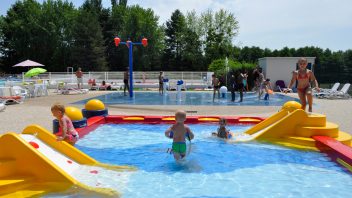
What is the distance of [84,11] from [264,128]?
5204 centimetres

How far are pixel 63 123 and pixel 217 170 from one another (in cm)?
325

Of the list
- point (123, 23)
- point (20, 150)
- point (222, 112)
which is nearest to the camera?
point (20, 150)

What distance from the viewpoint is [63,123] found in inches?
258

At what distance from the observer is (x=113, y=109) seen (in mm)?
15523

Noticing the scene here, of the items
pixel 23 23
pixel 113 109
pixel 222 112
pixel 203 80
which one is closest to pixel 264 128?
pixel 222 112

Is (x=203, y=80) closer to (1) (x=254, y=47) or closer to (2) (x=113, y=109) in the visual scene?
(2) (x=113, y=109)

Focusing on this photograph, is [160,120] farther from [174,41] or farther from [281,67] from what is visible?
[174,41]

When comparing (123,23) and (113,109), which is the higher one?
(123,23)

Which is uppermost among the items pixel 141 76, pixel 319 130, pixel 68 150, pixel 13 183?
pixel 141 76

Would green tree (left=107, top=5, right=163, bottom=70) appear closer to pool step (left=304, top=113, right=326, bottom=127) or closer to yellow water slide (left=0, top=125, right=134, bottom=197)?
pool step (left=304, top=113, right=326, bottom=127)

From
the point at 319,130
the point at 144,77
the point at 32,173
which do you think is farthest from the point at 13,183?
the point at 144,77

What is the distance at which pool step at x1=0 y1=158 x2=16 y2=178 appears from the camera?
17.7ft

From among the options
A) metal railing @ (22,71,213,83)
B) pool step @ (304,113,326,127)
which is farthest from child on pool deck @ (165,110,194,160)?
metal railing @ (22,71,213,83)

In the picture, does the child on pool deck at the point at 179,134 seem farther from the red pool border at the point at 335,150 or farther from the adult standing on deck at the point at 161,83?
the adult standing on deck at the point at 161,83
